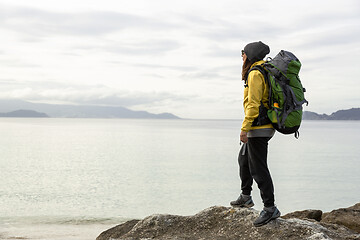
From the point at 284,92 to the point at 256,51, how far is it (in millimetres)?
813

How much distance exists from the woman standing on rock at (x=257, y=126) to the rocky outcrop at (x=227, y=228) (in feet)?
0.78

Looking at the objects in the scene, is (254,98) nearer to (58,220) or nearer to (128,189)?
(58,220)

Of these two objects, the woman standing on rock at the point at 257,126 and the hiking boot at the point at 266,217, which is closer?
the woman standing on rock at the point at 257,126

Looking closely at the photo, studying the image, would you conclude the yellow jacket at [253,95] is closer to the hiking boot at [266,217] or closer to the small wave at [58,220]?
the hiking boot at [266,217]

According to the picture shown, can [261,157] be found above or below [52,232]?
above

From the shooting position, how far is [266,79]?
596 cm

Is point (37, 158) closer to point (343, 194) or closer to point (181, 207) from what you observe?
point (181, 207)

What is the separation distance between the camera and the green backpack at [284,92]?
5.89m

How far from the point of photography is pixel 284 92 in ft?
19.6

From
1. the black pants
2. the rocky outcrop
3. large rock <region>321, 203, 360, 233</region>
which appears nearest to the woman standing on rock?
the black pants

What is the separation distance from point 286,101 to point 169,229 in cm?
310

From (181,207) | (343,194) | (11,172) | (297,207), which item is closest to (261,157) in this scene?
(181,207)

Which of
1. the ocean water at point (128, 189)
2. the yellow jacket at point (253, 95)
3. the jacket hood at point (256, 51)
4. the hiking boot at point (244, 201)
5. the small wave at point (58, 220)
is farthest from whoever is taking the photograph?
the ocean water at point (128, 189)

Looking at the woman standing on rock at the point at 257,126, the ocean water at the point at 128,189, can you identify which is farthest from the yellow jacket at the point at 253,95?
the ocean water at the point at 128,189
